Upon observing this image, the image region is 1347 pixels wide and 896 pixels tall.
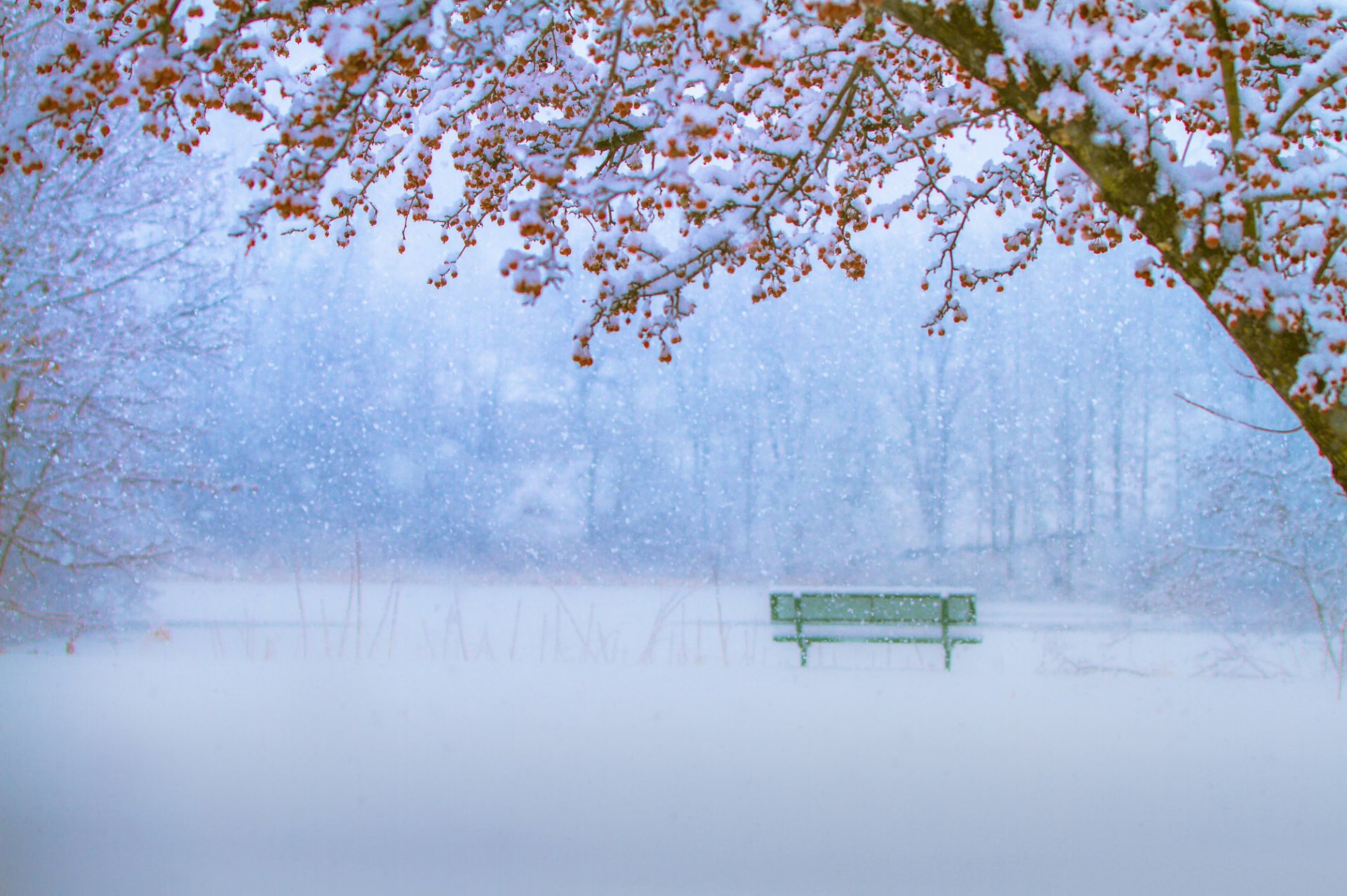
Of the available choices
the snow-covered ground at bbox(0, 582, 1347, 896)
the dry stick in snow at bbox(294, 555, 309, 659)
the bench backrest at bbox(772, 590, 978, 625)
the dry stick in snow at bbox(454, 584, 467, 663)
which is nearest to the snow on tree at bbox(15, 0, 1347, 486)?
the snow-covered ground at bbox(0, 582, 1347, 896)

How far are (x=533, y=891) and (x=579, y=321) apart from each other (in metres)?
1.78

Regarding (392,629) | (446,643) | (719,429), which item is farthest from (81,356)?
(719,429)

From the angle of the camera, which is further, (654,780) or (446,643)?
(446,643)

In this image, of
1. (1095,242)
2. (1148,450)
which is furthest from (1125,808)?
(1148,450)

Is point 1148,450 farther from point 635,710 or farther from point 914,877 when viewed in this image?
point 914,877

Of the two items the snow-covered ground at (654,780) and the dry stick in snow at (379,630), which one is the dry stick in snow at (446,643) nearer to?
the snow-covered ground at (654,780)

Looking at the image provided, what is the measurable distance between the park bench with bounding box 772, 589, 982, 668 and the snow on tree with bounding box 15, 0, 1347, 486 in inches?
128

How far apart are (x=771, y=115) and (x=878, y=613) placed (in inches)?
150

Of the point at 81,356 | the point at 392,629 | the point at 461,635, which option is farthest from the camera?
the point at 81,356

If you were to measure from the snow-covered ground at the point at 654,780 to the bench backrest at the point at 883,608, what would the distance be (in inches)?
14.2

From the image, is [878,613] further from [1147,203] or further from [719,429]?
[719,429]

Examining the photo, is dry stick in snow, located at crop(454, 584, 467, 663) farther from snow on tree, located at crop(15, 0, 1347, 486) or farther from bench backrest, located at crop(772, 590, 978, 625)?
snow on tree, located at crop(15, 0, 1347, 486)

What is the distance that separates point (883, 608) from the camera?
6.86 meters

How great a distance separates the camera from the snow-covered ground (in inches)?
127
